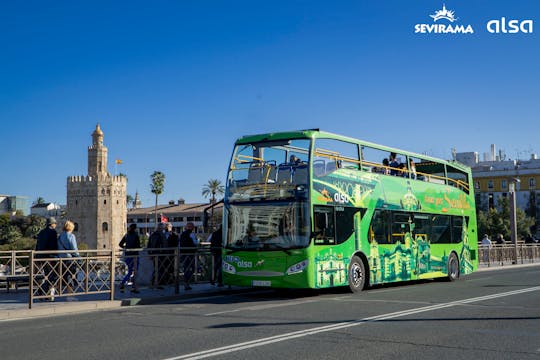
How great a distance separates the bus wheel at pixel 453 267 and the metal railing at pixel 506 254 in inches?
457

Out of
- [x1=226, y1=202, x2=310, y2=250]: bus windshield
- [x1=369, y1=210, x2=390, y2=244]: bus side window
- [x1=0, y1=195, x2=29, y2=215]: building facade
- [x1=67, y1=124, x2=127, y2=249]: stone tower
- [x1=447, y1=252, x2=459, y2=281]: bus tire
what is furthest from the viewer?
[x1=0, y1=195, x2=29, y2=215]: building facade

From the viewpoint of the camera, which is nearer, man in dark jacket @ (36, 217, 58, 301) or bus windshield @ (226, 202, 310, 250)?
man in dark jacket @ (36, 217, 58, 301)

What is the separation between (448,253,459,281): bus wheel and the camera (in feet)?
70.3

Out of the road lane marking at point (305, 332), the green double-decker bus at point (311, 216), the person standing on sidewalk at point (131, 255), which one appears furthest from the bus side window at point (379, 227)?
the person standing on sidewalk at point (131, 255)

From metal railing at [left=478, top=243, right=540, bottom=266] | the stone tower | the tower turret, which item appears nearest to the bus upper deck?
metal railing at [left=478, top=243, right=540, bottom=266]

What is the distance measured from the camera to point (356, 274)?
16594mm

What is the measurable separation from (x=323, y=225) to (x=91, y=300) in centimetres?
583

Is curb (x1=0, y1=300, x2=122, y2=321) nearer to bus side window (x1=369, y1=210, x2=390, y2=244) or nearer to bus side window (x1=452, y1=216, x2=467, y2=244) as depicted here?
bus side window (x1=369, y1=210, x2=390, y2=244)

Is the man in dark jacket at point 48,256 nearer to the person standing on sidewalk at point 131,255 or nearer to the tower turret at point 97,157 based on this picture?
the person standing on sidewalk at point 131,255

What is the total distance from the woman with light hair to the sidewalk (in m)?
0.50

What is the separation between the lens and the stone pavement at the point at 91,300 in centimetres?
1246

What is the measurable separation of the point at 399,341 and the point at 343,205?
7.69 metres

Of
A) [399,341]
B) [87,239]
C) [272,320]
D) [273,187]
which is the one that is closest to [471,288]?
[273,187]

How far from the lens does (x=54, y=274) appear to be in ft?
45.4
